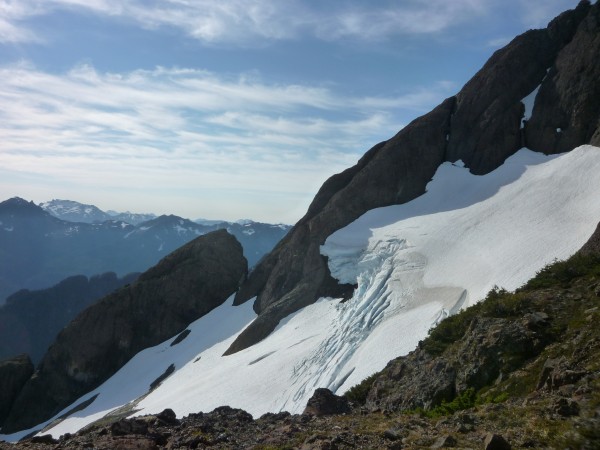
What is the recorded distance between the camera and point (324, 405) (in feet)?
60.3

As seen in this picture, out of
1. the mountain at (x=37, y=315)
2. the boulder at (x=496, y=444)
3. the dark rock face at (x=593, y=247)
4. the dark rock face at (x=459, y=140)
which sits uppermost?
the dark rock face at (x=459, y=140)

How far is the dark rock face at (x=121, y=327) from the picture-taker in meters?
63.3

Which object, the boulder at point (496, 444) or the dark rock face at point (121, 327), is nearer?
the boulder at point (496, 444)

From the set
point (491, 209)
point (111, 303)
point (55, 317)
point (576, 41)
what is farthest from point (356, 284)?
point (55, 317)

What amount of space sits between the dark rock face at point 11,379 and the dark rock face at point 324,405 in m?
60.5

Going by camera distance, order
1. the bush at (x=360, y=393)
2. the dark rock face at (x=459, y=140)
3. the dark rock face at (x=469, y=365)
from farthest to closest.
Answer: the dark rock face at (x=459, y=140)
the bush at (x=360, y=393)
the dark rock face at (x=469, y=365)

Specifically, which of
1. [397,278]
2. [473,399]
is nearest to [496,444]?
[473,399]

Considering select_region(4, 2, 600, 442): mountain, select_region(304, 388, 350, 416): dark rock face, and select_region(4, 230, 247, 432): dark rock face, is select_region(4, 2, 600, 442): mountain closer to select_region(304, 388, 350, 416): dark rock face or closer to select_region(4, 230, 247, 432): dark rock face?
select_region(4, 230, 247, 432): dark rock face

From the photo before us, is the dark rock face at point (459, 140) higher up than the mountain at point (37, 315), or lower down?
higher up

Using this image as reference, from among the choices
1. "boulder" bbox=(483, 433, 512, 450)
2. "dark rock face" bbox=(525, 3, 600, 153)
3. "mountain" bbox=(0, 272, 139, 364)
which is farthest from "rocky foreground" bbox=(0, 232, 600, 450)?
"mountain" bbox=(0, 272, 139, 364)


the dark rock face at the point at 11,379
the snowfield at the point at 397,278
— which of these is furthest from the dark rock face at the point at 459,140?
the dark rock face at the point at 11,379

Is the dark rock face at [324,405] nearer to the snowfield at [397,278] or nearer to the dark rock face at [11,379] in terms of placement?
the snowfield at [397,278]

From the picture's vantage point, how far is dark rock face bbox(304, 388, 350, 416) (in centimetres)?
1812

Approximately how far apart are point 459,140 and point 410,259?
2156cm
